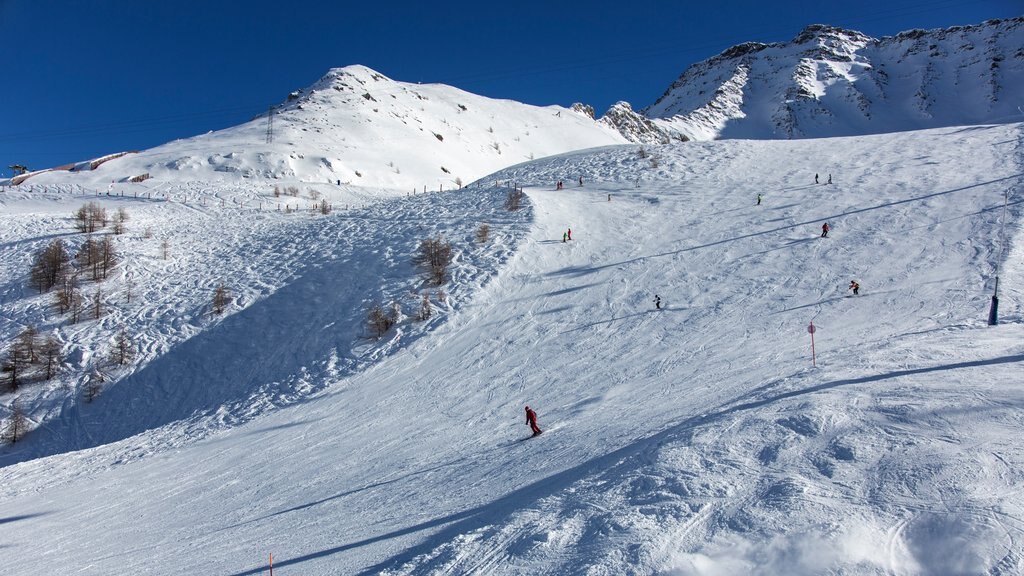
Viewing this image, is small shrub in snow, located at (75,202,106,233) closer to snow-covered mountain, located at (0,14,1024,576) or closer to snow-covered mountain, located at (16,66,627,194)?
snow-covered mountain, located at (0,14,1024,576)

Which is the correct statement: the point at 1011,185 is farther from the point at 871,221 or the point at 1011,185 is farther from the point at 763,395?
the point at 763,395

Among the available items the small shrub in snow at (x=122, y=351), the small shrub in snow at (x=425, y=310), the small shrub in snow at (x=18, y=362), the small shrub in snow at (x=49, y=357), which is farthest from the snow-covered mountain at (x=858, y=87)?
the small shrub in snow at (x=18, y=362)

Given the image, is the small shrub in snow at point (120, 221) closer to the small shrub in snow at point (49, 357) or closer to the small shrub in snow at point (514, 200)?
the small shrub in snow at point (49, 357)

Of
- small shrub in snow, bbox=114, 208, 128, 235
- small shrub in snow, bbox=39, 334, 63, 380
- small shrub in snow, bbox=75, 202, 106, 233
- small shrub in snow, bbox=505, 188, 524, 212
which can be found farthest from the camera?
small shrub in snow, bbox=114, 208, 128, 235

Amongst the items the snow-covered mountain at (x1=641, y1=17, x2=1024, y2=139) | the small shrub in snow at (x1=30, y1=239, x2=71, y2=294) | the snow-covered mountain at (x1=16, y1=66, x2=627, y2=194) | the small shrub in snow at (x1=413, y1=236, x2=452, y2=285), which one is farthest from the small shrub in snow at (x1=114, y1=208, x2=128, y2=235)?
the snow-covered mountain at (x1=641, y1=17, x2=1024, y2=139)

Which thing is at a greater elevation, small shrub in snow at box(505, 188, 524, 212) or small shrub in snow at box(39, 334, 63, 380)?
small shrub in snow at box(505, 188, 524, 212)

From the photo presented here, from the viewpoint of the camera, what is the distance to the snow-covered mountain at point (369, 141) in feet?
180

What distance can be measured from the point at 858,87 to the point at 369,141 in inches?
5268

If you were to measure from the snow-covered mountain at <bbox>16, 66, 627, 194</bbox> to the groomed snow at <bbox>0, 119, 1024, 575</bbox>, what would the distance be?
17.4 m

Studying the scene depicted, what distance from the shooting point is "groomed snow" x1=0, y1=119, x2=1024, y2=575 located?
6453 mm

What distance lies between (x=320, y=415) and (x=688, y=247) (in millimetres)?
16852

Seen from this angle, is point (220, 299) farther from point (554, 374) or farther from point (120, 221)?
point (554, 374)

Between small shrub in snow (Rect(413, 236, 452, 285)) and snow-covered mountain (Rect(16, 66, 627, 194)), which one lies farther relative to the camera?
snow-covered mountain (Rect(16, 66, 627, 194))

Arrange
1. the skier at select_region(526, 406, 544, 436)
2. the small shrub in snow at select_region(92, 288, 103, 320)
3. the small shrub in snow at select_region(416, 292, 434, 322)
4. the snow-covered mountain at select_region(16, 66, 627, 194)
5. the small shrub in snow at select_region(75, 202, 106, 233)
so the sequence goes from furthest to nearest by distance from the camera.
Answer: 1. the snow-covered mountain at select_region(16, 66, 627, 194)
2. the small shrub in snow at select_region(75, 202, 106, 233)
3. the small shrub in snow at select_region(92, 288, 103, 320)
4. the small shrub in snow at select_region(416, 292, 434, 322)
5. the skier at select_region(526, 406, 544, 436)
